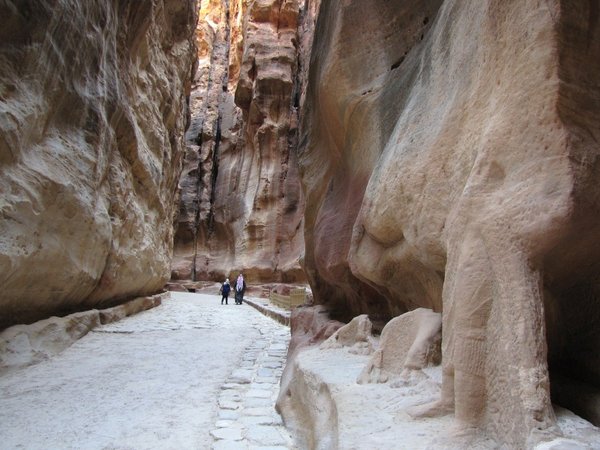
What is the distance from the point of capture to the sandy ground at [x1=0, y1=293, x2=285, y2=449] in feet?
11.9

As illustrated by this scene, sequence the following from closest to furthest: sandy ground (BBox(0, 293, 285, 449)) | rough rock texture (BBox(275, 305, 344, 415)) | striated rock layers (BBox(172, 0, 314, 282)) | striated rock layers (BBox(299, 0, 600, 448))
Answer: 1. striated rock layers (BBox(299, 0, 600, 448))
2. sandy ground (BBox(0, 293, 285, 449))
3. rough rock texture (BBox(275, 305, 344, 415))
4. striated rock layers (BBox(172, 0, 314, 282))

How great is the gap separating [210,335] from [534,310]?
7.85 meters

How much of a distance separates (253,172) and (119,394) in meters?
25.4

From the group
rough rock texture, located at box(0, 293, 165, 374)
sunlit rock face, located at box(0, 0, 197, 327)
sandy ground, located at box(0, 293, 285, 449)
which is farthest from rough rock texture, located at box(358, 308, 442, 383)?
rough rock texture, located at box(0, 293, 165, 374)

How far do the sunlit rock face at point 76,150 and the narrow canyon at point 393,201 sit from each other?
41mm

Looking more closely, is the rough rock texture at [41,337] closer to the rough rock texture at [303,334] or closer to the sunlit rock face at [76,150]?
the sunlit rock face at [76,150]

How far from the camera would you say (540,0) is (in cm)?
253


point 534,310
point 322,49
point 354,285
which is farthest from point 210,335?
point 534,310

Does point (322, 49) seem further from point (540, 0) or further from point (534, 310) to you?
point (534, 310)

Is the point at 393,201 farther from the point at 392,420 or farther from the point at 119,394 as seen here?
the point at 119,394

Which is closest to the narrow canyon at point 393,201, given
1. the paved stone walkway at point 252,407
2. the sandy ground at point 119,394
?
the paved stone walkway at point 252,407

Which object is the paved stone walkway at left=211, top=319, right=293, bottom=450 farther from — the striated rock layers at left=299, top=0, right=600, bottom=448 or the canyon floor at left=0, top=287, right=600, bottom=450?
the striated rock layers at left=299, top=0, right=600, bottom=448

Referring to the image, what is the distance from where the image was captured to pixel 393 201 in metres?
4.35

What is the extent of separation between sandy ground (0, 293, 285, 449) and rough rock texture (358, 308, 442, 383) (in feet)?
4.94
